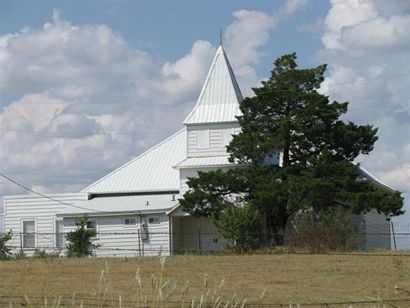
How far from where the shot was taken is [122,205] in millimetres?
40969

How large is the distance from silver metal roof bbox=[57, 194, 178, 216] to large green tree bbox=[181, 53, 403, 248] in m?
4.36

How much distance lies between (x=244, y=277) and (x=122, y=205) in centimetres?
1998

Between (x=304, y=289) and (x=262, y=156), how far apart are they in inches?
661

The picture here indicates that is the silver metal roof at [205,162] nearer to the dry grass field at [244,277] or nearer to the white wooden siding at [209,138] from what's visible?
the white wooden siding at [209,138]

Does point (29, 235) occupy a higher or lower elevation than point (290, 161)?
lower

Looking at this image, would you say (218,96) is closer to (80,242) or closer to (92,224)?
(92,224)

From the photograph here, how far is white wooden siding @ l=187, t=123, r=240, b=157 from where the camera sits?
131 feet

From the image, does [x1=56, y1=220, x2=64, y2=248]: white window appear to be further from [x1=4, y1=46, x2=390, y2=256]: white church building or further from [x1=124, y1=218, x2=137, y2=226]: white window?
[x1=124, y1=218, x2=137, y2=226]: white window

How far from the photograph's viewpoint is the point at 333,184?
33.3 m

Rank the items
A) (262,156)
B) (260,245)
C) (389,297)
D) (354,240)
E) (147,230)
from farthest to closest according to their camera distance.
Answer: (147,230)
(262,156)
(260,245)
(354,240)
(389,297)

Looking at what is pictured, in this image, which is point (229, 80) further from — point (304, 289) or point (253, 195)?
point (304, 289)

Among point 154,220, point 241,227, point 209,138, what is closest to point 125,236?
point 154,220

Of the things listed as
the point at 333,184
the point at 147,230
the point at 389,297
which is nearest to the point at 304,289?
the point at 389,297

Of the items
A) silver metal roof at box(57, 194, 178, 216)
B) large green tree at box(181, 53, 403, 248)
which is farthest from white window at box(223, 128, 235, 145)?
silver metal roof at box(57, 194, 178, 216)
